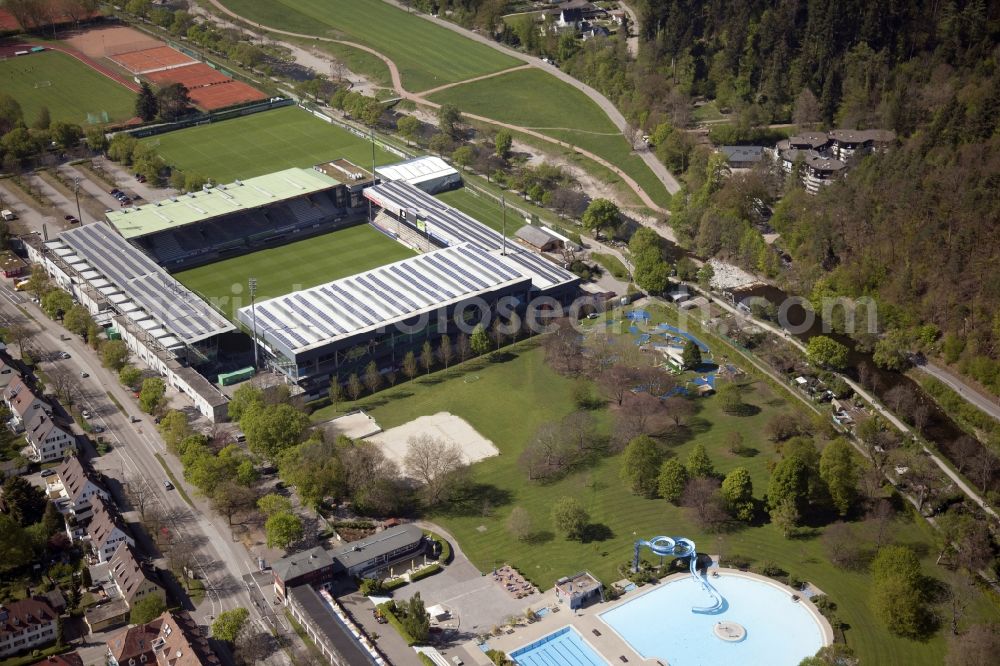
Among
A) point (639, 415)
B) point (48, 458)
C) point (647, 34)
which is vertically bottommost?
point (48, 458)

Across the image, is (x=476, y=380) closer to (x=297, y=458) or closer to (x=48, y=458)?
(x=297, y=458)

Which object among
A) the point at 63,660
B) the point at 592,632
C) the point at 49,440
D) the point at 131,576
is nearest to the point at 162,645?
the point at 63,660

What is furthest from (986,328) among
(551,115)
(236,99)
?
(236,99)

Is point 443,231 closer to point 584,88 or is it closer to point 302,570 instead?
point 302,570

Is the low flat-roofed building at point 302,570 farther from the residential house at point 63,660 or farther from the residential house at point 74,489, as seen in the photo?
the residential house at point 74,489

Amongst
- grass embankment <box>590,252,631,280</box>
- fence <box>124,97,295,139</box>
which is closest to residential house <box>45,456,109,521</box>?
grass embankment <box>590,252,631,280</box>

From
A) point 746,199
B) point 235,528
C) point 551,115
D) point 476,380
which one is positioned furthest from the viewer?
point 551,115

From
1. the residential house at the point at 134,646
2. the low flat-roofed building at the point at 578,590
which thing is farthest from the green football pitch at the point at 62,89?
the low flat-roofed building at the point at 578,590
